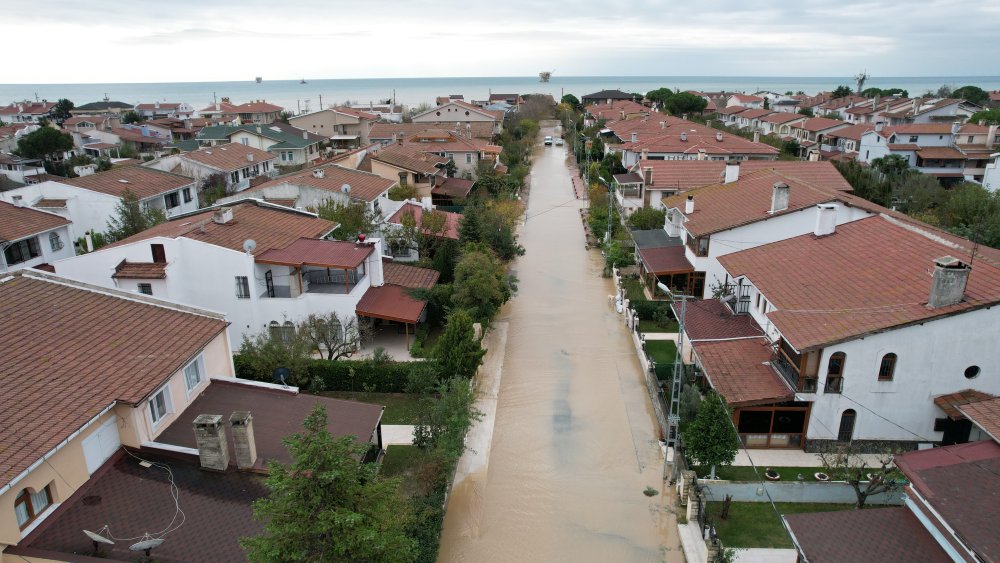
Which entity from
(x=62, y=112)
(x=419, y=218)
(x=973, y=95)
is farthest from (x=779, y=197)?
(x=62, y=112)

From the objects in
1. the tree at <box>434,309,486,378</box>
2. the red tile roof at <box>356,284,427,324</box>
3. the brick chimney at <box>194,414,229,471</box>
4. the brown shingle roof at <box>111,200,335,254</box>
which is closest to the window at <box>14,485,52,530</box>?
the brick chimney at <box>194,414,229,471</box>

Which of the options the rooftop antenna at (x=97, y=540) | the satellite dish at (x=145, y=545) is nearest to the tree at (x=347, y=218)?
the rooftop antenna at (x=97, y=540)

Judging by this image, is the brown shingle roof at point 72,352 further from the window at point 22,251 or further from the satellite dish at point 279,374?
the window at point 22,251

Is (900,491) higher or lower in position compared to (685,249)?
lower

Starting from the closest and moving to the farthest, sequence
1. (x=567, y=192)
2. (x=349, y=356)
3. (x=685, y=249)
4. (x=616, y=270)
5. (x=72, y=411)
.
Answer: (x=72, y=411) → (x=349, y=356) → (x=685, y=249) → (x=616, y=270) → (x=567, y=192)

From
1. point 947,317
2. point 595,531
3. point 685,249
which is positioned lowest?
point 595,531

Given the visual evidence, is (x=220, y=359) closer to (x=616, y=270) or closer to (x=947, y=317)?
(x=947, y=317)

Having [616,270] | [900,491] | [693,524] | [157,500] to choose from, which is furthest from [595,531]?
[616,270]

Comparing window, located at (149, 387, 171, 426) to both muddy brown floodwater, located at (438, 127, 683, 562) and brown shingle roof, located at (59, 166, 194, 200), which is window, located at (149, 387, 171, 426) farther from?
brown shingle roof, located at (59, 166, 194, 200)
